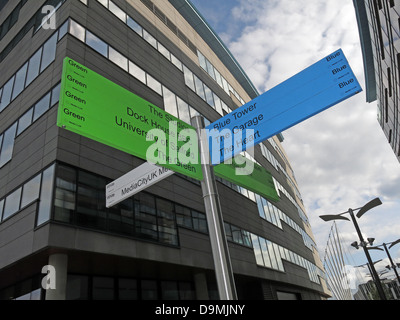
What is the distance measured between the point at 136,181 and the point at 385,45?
27597mm

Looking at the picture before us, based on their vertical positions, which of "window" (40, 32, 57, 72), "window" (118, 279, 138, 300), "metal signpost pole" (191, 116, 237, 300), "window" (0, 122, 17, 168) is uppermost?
"window" (40, 32, 57, 72)

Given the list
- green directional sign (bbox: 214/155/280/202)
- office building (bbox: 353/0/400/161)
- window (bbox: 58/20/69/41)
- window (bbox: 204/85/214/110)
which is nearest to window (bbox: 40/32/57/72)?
window (bbox: 58/20/69/41)

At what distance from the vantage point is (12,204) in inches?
502

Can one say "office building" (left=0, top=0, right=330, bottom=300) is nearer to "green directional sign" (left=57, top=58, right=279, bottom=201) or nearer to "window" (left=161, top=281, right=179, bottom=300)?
"window" (left=161, top=281, right=179, bottom=300)

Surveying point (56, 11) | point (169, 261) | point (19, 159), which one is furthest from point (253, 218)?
point (56, 11)

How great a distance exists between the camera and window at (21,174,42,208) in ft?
38.4

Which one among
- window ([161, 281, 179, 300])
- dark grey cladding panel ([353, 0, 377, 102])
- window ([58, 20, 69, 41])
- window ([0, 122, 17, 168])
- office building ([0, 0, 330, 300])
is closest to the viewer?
office building ([0, 0, 330, 300])

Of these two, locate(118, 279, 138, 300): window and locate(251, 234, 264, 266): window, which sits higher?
locate(251, 234, 264, 266): window

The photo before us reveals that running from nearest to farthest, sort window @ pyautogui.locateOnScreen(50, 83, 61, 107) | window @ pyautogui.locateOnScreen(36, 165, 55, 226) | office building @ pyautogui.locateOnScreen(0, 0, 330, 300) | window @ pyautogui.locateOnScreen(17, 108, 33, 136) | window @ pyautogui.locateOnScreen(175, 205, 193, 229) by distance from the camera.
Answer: window @ pyautogui.locateOnScreen(36, 165, 55, 226) → office building @ pyautogui.locateOnScreen(0, 0, 330, 300) → window @ pyautogui.locateOnScreen(50, 83, 61, 107) → window @ pyautogui.locateOnScreen(17, 108, 33, 136) → window @ pyautogui.locateOnScreen(175, 205, 193, 229)

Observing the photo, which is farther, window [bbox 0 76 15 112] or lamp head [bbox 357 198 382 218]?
window [bbox 0 76 15 112]

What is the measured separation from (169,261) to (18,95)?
1142 cm

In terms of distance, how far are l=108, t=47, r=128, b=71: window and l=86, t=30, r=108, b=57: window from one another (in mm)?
311

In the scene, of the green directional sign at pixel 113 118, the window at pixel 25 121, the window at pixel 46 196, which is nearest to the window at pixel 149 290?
the window at pixel 46 196

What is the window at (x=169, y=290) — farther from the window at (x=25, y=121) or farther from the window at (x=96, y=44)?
the window at (x=96, y=44)
